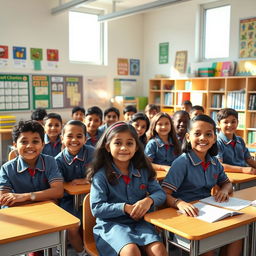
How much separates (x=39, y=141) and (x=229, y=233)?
130 centimetres

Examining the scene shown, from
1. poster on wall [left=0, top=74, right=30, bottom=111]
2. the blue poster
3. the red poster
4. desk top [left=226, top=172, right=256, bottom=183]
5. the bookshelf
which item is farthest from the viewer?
the blue poster

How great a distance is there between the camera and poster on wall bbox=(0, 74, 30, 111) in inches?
225

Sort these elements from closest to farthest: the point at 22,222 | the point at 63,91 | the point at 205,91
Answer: the point at 22,222 → the point at 205,91 → the point at 63,91

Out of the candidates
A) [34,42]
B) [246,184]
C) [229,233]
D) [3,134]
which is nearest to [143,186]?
[229,233]

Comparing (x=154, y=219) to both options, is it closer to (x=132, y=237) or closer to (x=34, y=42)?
(x=132, y=237)

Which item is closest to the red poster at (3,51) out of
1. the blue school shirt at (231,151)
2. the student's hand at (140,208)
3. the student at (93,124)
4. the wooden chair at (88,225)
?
the student at (93,124)

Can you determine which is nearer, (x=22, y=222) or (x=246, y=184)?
(x=22, y=222)

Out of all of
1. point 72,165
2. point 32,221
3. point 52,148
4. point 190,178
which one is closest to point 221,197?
point 190,178

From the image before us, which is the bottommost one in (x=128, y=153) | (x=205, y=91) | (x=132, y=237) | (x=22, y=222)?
(x=132, y=237)

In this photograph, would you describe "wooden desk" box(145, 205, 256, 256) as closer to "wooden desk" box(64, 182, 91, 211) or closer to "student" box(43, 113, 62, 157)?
"wooden desk" box(64, 182, 91, 211)

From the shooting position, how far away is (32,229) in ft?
5.06

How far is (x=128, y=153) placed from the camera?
1.94m

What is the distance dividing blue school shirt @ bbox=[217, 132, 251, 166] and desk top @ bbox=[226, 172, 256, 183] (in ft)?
0.95

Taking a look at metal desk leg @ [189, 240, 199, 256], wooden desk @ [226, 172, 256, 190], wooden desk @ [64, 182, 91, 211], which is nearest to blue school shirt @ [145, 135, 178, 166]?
wooden desk @ [226, 172, 256, 190]
